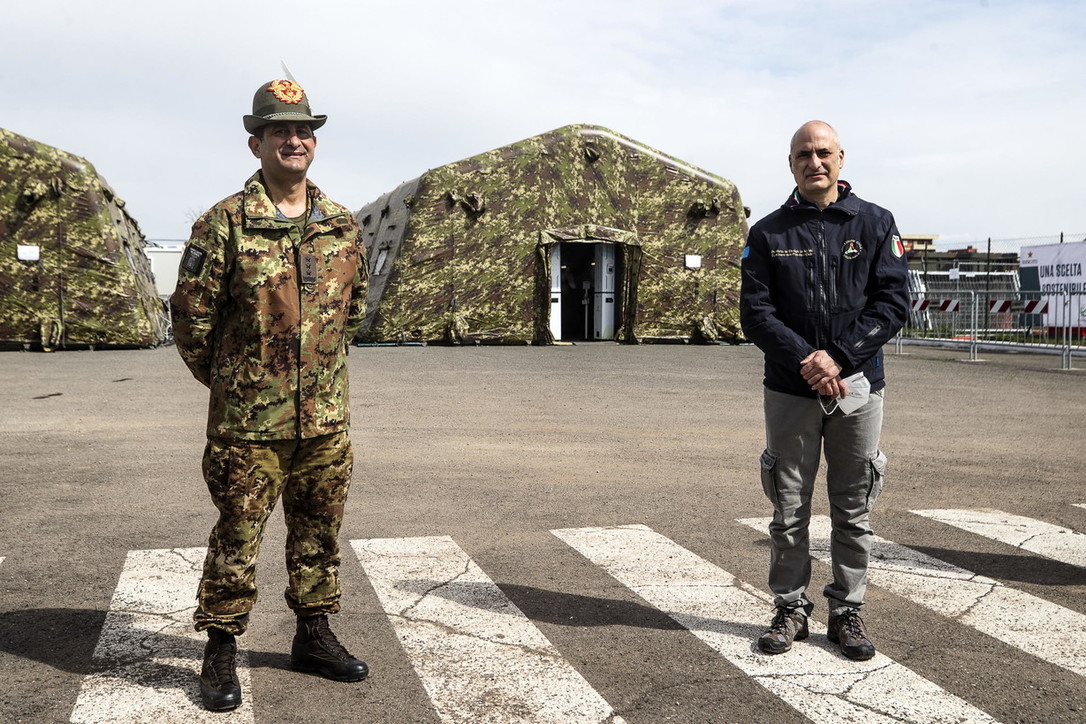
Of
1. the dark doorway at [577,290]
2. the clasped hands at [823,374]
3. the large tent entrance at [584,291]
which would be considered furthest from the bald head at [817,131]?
the dark doorway at [577,290]

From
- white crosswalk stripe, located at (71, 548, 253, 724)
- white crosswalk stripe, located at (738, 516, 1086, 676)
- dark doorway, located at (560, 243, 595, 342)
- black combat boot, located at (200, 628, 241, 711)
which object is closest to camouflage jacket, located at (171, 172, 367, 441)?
black combat boot, located at (200, 628, 241, 711)

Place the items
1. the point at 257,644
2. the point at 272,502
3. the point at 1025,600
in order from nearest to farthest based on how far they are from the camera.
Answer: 1. the point at 272,502
2. the point at 257,644
3. the point at 1025,600

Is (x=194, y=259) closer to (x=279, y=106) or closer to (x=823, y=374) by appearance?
(x=279, y=106)

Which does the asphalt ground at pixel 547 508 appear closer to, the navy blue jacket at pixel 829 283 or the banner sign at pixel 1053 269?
the navy blue jacket at pixel 829 283

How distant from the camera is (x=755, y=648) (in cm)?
389

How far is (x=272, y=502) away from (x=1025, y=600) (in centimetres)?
330

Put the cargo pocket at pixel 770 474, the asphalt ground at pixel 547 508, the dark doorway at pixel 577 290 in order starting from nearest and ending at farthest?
the asphalt ground at pixel 547 508, the cargo pocket at pixel 770 474, the dark doorway at pixel 577 290

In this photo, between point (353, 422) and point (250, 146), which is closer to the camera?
point (250, 146)

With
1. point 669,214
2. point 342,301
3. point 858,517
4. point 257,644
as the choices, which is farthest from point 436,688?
point 669,214

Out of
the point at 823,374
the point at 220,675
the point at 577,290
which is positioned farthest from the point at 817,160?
the point at 577,290

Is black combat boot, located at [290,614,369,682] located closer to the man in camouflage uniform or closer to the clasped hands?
the man in camouflage uniform

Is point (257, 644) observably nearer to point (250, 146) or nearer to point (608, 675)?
point (608, 675)

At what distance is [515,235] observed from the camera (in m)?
22.1

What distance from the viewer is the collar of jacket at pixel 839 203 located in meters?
3.94
